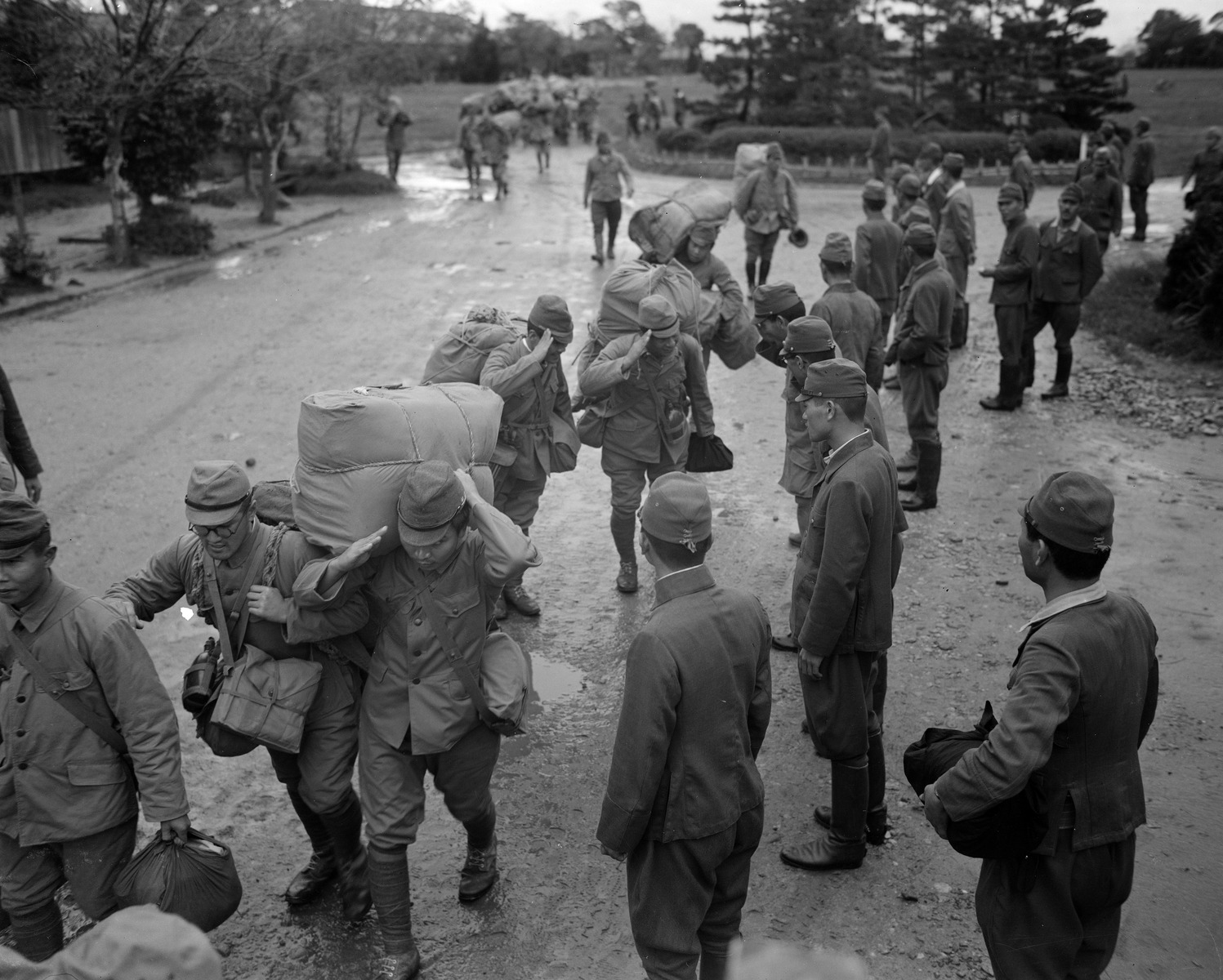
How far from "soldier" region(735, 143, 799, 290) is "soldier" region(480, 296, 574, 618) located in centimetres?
793

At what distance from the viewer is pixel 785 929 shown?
166 inches

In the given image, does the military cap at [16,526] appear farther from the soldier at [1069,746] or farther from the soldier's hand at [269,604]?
the soldier at [1069,746]

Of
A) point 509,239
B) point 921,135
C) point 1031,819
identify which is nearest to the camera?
point 1031,819

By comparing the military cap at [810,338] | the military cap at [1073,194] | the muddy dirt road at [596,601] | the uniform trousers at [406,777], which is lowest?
the muddy dirt road at [596,601]

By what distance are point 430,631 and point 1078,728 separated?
85.4 inches

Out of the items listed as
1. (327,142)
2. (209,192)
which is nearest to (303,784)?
(209,192)

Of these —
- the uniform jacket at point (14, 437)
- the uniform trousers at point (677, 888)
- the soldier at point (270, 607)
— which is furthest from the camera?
the uniform jacket at point (14, 437)

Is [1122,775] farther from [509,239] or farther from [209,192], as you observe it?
[209,192]

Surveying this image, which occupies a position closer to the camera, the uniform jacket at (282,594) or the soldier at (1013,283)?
the uniform jacket at (282,594)

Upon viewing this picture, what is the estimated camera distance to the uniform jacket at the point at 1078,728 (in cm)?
303

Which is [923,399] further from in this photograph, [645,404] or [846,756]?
[846,756]

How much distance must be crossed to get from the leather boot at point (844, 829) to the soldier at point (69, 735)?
8.24ft

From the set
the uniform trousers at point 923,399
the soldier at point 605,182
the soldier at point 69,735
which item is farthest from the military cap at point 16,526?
the soldier at point 605,182

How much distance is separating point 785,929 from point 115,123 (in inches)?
641
